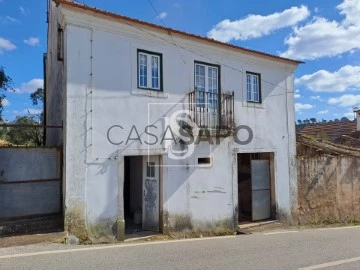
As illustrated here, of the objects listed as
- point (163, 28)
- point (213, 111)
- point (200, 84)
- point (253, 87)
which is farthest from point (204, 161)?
point (163, 28)

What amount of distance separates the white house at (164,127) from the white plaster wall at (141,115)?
0.03 metres

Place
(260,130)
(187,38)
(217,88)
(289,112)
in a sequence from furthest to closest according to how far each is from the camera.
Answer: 1. (289,112)
2. (260,130)
3. (217,88)
4. (187,38)

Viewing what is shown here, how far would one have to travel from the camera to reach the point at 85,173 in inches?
361

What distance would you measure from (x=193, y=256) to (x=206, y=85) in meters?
6.27

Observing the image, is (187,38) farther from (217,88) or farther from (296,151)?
(296,151)

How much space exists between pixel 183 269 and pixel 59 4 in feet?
23.2

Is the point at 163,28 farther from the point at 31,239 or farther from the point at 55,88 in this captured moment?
the point at 31,239

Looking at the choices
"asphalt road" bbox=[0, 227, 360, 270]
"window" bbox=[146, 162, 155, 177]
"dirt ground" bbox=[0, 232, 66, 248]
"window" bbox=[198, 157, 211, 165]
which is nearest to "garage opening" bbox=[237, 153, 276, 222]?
"window" bbox=[198, 157, 211, 165]

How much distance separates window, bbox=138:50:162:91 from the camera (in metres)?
10.5

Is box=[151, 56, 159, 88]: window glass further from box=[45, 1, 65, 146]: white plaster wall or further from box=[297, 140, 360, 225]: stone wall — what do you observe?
box=[297, 140, 360, 225]: stone wall

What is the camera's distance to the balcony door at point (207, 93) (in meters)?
11.8

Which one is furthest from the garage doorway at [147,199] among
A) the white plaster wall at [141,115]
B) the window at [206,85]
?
the window at [206,85]

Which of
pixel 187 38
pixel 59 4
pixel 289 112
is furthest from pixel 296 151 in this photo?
pixel 59 4
